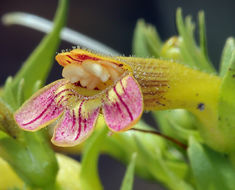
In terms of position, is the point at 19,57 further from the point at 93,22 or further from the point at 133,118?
the point at 133,118

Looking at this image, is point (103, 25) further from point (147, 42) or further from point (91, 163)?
point (91, 163)

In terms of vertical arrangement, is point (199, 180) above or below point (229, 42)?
below

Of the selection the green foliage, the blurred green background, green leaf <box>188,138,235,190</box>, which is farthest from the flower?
the blurred green background

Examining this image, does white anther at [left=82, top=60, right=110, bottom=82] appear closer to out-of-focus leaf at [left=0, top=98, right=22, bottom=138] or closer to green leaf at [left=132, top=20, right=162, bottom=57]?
out-of-focus leaf at [left=0, top=98, right=22, bottom=138]

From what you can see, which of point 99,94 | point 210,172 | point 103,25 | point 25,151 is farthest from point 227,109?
point 103,25

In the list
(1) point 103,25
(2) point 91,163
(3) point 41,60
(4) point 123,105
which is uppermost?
(4) point 123,105

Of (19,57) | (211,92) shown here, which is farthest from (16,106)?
(19,57)
